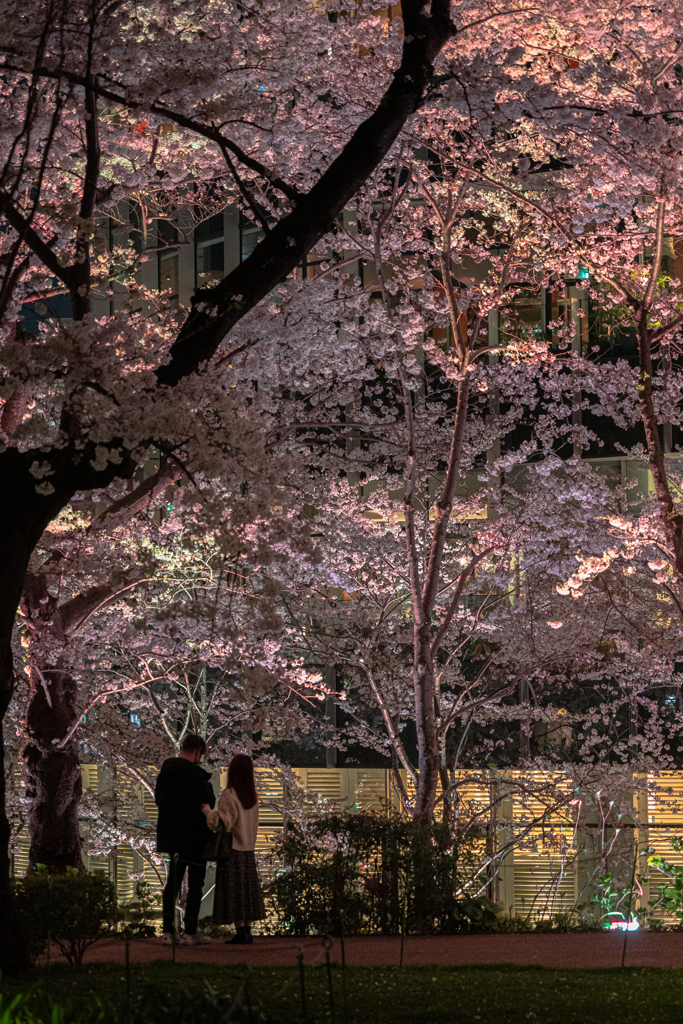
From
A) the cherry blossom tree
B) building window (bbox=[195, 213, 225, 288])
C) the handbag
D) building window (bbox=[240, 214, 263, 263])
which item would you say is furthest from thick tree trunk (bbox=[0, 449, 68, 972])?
building window (bbox=[195, 213, 225, 288])

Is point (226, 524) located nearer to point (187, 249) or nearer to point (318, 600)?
point (318, 600)

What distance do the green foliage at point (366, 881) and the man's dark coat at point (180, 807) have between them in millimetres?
1649

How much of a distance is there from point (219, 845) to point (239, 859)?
0.27m

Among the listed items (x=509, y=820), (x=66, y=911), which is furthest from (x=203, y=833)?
(x=509, y=820)

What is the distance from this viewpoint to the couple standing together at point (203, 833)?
339 inches

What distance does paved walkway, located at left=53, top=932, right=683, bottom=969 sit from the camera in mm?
8289

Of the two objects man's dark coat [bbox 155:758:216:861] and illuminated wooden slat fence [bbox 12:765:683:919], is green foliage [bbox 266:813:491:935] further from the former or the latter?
illuminated wooden slat fence [bbox 12:765:683:919]

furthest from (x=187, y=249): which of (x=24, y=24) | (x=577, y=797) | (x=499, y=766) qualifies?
(x=24, y=24)

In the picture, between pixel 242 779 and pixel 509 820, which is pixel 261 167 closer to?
pixel 242 779

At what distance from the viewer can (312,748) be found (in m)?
22.9

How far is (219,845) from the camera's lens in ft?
28.5

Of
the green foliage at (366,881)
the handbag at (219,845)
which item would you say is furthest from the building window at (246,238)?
the handbag at (219,845)

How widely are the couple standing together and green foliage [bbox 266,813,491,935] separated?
119 centimetres

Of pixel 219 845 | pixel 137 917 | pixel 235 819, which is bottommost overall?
pixel 137 917
